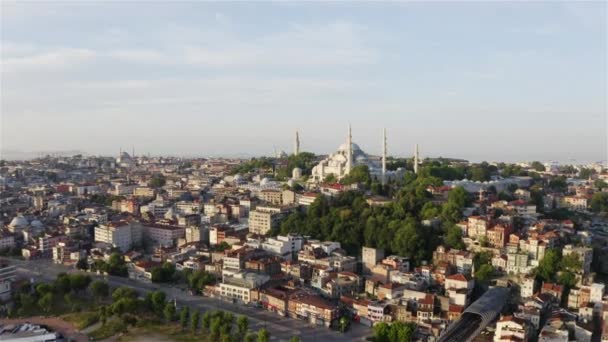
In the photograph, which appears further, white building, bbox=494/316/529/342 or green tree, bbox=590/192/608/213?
green tree, bbox=590/192/608/213

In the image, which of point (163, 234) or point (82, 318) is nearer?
point (82, 318)

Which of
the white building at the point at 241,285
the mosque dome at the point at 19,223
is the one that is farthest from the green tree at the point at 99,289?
the mosque dome at the point at 19,223

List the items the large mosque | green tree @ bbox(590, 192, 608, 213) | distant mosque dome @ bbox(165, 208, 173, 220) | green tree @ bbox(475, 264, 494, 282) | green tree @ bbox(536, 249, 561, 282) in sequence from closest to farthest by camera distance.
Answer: green tree @ bbox(536, 249, 561, 282), green tree @ bbox(475, 264, 494, 282), green tree @ bbox(590, 192, 608, 213), distant mosque dome @ bbox(165, 208, 173, 220), the large mosque

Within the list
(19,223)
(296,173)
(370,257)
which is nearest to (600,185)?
(296,173)

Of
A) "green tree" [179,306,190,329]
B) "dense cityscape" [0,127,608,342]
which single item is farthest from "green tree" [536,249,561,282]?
"green tree" [179,306,190,329]

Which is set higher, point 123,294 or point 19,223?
point 19,223

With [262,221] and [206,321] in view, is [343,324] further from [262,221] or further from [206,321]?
[262,221]

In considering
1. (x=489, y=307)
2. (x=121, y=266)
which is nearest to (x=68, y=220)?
(x=121, y=266)

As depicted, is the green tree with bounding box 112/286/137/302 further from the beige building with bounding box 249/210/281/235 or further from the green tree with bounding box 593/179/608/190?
the green tree with bounding box 593/179/608/190
